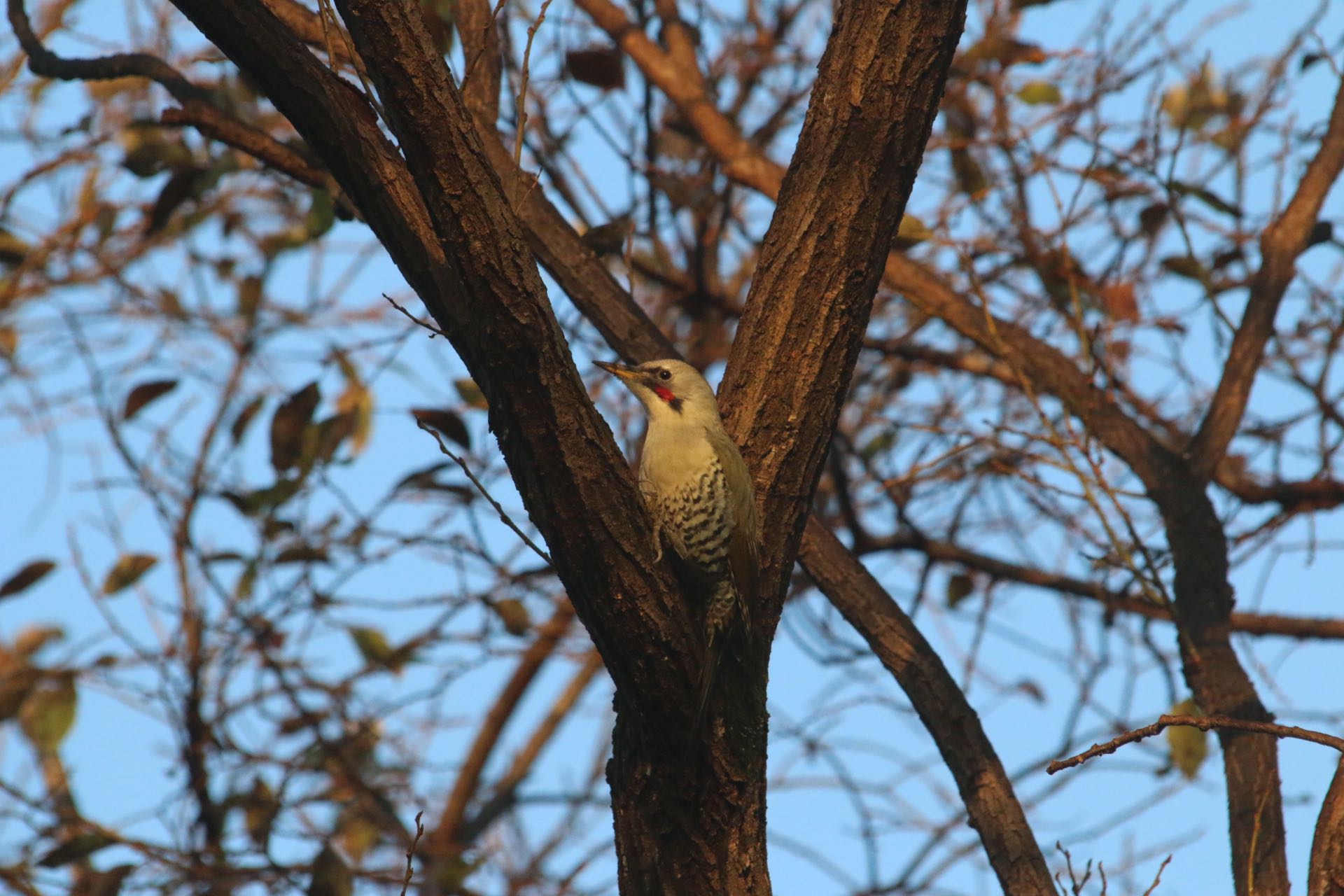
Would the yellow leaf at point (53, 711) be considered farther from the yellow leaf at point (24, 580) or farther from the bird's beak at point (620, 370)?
the bird's beak at point (620, 370)

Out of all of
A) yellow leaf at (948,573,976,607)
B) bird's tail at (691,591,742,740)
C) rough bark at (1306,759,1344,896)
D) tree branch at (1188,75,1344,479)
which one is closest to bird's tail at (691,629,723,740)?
bird's tail at (691,591,742,740)

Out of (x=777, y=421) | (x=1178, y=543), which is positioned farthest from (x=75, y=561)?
(x=1178, y=543)

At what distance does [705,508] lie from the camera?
3.26m

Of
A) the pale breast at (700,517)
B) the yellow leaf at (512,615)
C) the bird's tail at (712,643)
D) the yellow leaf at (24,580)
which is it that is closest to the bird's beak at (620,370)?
the pale breast at (700,517)

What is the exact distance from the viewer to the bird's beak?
3965mm

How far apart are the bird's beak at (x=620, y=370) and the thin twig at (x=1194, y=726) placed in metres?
2.02

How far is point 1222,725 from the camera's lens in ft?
7.73

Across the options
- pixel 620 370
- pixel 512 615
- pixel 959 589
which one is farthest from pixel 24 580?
pixel 959 589

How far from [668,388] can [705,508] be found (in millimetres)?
662

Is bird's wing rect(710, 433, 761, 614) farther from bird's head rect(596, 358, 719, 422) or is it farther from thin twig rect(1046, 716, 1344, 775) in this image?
thin twig rect(1046, 716, 1344, 775)

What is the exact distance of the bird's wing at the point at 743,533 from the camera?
3115 mm

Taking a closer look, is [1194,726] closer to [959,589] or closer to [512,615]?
[959,589]

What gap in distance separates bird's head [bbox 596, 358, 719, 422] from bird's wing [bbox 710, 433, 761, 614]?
413mm

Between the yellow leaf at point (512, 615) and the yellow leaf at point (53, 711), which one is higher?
the yellow leaf at point (512, 615)
